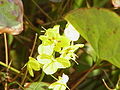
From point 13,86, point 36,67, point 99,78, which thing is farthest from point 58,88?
point 99,78

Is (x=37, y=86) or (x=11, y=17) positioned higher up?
(x=11, y=17)

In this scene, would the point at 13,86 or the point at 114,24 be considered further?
the point at 13,86

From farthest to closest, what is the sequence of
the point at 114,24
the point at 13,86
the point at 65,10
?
the point at 65,10 → the point at 13,86 → the point at 114,24

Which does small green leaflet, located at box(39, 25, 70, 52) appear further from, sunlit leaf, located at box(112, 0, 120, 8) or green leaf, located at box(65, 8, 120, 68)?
sunlit leaf, located at box(112, 0, 120, 8)

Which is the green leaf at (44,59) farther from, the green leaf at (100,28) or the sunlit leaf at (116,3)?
the sunlit leaf at (116,3)

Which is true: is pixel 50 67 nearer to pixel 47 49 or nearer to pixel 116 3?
pixel 47 49

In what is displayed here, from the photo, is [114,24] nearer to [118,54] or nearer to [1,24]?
[118,54]

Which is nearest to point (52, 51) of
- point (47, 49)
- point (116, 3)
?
point (47, 49)
